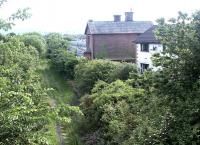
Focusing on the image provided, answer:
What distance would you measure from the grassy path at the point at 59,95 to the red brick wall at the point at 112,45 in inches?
216

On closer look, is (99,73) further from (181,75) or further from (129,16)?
(129,16)

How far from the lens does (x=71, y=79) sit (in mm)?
43281

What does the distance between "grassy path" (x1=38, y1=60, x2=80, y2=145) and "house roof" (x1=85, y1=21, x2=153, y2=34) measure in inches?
271

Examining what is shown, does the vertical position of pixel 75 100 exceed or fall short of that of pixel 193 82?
it falls short

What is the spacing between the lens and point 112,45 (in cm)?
4706

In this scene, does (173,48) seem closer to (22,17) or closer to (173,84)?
(173,84)

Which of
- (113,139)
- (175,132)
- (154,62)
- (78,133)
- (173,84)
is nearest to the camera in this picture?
(175,132)

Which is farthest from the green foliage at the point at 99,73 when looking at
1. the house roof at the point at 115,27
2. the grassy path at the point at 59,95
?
the house roof at the point at 115,27

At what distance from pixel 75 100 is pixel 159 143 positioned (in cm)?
2158

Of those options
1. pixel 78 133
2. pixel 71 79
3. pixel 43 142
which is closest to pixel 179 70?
pixel 43 142

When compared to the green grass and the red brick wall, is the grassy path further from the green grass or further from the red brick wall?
the red brick wall

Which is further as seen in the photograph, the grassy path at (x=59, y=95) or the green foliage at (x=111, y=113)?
the grassy path at (x=59, y=95)

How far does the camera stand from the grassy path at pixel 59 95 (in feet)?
76.9

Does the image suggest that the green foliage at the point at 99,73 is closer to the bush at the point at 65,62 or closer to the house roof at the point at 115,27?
the bush at the point at 65,62
